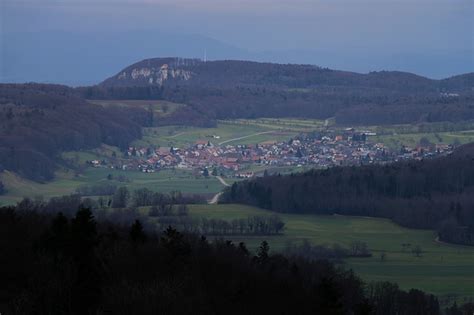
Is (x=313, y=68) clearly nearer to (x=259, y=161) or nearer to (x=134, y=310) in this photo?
(x=259, y=161)

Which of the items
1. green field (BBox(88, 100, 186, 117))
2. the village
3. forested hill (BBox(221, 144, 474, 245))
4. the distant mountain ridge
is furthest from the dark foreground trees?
the distant mountain ridge

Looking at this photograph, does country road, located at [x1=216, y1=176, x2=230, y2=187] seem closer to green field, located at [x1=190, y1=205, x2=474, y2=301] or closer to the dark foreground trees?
green field, located at [x1=190, y1=205, x2=474, y2=301]

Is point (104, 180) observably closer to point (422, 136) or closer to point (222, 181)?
point (222, 181)

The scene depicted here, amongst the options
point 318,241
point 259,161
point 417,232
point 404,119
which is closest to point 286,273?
point 318,241

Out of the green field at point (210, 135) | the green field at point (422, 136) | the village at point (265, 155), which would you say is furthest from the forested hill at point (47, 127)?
the green field at point (422, 136)

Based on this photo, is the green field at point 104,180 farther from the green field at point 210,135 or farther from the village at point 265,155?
the green field at point 210,135

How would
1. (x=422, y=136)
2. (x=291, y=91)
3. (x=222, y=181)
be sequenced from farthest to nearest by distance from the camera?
(x=291, y=91) < (x=422, y=136) < (x=222, y=181)

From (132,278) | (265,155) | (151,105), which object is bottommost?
(132,278)

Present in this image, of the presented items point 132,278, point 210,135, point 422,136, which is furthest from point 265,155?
point 132,278
